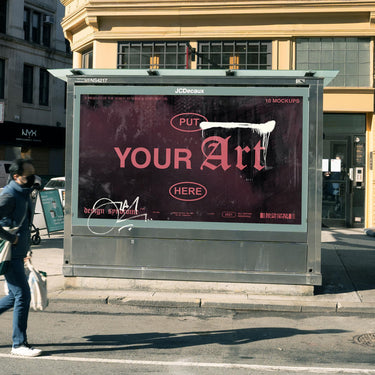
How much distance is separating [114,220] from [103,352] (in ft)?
9.30

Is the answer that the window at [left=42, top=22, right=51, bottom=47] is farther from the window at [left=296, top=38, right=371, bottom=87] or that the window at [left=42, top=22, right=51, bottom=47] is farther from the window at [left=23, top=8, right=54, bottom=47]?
the window at [left=296, top=38, right=371, bottom=87]

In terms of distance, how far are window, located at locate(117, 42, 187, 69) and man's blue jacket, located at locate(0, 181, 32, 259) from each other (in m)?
11.4

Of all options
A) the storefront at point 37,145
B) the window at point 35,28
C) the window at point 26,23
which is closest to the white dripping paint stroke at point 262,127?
the storefront at point 37,145

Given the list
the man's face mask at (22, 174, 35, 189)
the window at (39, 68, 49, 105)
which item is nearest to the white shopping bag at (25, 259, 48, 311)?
the man's face mask at (22, 174, 35, 189)

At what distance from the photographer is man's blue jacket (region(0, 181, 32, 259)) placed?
5465 mm

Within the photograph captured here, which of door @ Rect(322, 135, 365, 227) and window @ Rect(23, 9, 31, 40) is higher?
window @ Rect(23, 9, 31, 40)

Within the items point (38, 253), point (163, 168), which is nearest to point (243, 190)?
point (163, 168)

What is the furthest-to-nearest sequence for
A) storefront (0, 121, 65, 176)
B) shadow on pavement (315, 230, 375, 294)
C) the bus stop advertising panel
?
storefront (0, 121, 65, 176), shadow on pavement (315, 230, 375, 294), the bus stop advertising panel

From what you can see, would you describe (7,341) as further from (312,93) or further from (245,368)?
(312,93)

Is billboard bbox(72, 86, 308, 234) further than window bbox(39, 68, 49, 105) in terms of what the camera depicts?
No

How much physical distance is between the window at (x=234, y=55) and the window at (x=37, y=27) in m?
20.2

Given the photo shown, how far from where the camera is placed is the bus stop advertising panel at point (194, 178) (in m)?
7.94

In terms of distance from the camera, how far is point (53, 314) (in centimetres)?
724

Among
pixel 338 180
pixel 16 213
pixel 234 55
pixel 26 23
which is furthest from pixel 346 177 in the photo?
pixel 26 23
